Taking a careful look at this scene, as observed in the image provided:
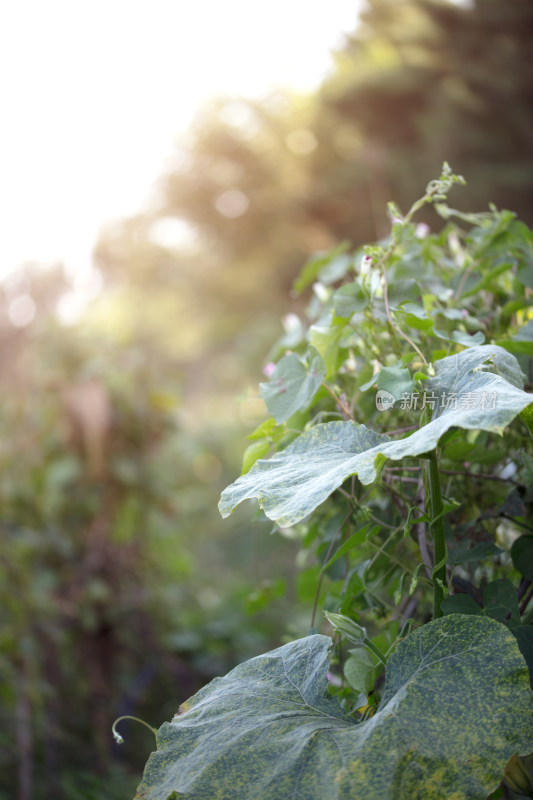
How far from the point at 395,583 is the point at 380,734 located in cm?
33

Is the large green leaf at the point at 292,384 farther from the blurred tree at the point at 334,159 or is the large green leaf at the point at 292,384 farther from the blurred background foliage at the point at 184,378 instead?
the blurred tree at the point at 334,159

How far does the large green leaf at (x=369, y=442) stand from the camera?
38 cm

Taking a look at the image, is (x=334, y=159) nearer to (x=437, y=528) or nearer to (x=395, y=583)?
(x=395, y=583)

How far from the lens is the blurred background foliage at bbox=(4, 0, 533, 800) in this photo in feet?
6.72

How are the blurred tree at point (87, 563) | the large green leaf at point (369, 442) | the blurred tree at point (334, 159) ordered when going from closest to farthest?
the large green leaf at point (369, 442)
the blurred tree at point (87, 563)
the blurred tree at point (334, 159)

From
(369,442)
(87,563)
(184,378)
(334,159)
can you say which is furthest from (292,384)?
(334,159)

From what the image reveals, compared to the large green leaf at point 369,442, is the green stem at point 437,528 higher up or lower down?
lower down

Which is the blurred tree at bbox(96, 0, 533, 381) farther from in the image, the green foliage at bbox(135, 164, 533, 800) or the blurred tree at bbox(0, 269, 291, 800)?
the green foliage at bbox(135, 164, 533, 800)

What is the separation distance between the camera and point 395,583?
0.71m

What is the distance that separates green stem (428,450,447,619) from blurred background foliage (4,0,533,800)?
0.28m

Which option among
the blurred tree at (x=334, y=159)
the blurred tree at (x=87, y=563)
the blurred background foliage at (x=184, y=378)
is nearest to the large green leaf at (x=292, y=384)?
the blurred background foliage at (x=184, y=378)

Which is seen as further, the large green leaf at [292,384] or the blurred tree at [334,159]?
the blurred tree at [334,159]

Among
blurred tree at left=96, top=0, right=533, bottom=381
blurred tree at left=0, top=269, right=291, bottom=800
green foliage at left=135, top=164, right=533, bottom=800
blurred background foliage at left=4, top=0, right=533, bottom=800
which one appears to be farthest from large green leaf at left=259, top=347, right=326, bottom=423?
blurred tree at left=96, top=0, right=533, bottom=381

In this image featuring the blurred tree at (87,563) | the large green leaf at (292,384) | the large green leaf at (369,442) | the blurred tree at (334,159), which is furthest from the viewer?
the blurred tree at (334,159)
